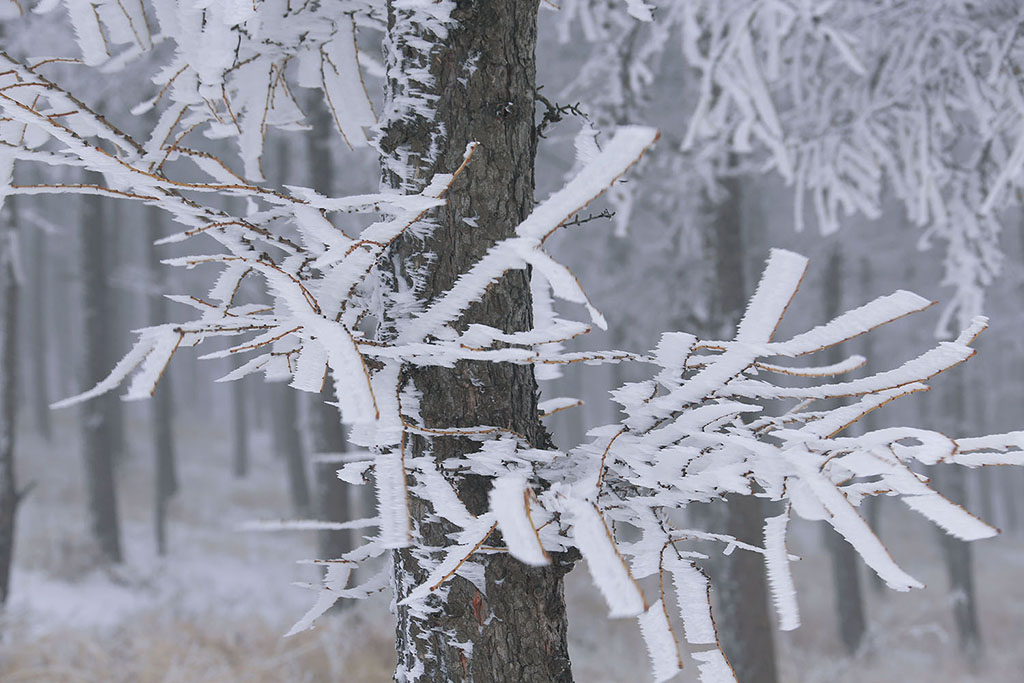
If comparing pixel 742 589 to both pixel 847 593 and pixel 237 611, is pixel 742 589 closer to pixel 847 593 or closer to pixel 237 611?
pixel 847 593

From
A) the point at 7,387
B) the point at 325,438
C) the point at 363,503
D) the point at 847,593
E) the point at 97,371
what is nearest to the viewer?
the point at 7,387

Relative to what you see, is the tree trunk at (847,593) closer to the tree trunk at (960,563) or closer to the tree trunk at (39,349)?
the tree trunk at (960,563)

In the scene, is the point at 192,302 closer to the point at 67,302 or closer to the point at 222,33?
the point at 222,33

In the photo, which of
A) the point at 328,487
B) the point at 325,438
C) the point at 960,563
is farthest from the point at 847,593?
the point at 325,438

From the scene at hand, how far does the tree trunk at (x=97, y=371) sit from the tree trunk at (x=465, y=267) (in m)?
8.94

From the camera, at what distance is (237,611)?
8016 mm

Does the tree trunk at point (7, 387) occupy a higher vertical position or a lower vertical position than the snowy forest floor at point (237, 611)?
higher

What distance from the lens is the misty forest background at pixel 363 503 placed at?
589 centimetres

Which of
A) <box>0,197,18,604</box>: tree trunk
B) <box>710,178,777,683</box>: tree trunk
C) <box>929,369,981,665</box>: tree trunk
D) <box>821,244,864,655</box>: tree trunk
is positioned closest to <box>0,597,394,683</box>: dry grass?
<box>0,197,18,604</box>: tree trunk

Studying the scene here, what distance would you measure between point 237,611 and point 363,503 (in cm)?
765

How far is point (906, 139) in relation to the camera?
14.2 feet

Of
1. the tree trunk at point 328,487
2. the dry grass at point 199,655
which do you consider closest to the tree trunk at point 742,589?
the dry grass at point 199,655

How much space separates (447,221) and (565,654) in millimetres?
831

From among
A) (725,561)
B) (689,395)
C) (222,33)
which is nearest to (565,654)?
(689,395)
